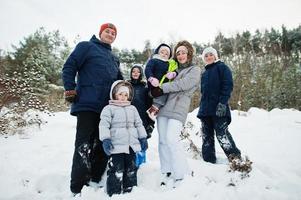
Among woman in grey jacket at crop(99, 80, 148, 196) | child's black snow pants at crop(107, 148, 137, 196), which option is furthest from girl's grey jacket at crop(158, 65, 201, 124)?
child's black snow pants at crop(107, 148, 137, 196)

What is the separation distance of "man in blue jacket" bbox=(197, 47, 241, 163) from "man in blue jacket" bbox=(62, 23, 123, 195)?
1.55 meters

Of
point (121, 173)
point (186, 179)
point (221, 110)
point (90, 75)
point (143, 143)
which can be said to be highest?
point (90, 75)

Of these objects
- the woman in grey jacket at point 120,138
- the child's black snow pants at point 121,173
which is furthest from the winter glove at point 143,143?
the child's black snow pants at point 121,173

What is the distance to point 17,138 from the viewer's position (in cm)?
666

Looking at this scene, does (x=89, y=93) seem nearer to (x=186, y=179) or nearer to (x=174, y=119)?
(x=174, y=119)

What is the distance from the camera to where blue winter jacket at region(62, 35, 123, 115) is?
360 centimetres

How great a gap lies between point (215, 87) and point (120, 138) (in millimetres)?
1934

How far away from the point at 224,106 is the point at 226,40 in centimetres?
2592

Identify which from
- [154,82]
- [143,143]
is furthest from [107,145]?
[154,82]

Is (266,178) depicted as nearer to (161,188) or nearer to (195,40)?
(161,188)

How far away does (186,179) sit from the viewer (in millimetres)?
3553

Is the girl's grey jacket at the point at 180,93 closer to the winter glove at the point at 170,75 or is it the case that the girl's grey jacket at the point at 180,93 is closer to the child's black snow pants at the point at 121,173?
the winter glove at the point at 170,75

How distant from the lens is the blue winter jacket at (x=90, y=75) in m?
3.60

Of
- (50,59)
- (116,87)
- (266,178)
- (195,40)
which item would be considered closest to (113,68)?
(116,87)
